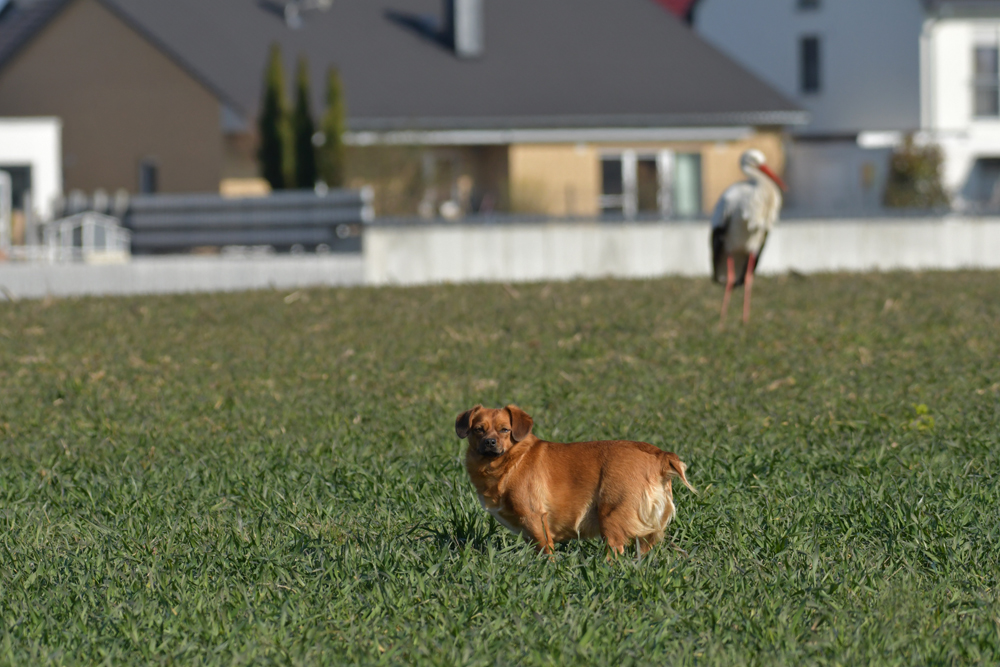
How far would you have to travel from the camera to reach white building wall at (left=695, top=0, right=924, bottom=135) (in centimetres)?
3491

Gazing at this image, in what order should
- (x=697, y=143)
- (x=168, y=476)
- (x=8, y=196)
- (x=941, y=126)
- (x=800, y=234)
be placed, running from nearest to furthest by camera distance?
(x=168, y=476)
(x=800, y=234)
(x=8, y=196)
(x=697, y=143)
(x=941, y=126)

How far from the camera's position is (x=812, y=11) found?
36031mm

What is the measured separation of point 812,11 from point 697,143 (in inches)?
302

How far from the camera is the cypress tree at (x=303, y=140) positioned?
25.4m

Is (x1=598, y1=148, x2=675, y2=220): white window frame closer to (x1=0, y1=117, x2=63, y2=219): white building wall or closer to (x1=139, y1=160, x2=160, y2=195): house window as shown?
(x1=139, y1=160, x2=160, y2=195): house window

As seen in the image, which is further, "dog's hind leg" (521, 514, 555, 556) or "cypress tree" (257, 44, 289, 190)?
"cypress tree" (257, 44, 289, 190)

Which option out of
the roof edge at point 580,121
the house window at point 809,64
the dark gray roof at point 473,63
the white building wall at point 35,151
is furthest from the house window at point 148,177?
the house window at point 809,64

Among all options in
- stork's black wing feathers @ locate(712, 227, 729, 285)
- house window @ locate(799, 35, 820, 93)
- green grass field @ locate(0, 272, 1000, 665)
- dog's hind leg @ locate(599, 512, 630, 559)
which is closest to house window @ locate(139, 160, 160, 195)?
green grass field @ locate(0, 272, 1000, 665)

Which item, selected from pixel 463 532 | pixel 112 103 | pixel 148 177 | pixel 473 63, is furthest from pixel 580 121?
pixel 463 532

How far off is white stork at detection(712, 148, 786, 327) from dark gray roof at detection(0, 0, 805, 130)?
16.2 m

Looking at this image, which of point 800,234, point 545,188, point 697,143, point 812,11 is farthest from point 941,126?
point 800,234

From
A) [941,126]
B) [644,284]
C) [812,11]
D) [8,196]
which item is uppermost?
[812,11]

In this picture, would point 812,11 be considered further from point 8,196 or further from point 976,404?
point 976,404

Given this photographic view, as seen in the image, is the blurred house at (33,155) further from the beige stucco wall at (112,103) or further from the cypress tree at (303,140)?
the cypress tree at (303,140)
